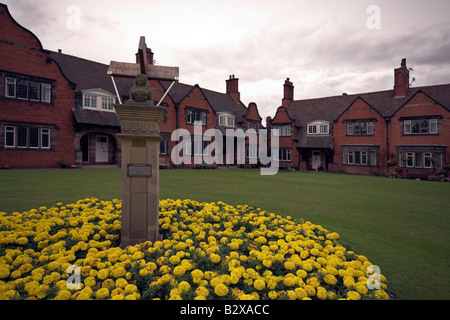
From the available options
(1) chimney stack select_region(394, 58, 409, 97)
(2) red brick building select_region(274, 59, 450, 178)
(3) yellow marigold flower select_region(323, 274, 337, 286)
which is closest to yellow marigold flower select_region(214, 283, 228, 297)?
(3) yellow marigold flower select_region(323, 274, 337, 286)

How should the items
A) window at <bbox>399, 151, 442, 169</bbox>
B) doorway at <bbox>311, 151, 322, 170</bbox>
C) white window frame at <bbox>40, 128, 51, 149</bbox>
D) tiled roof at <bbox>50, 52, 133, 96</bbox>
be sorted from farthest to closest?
doorway at <bbox>311, 151, 322, 170</bbox>, window at <bbox>399, 151, 442, 169</bbox>, tiled roof at <bbox>50, 52, 133, 96</bbox>, white window frame at <bbox>40, 128, 51, 149</bbox>

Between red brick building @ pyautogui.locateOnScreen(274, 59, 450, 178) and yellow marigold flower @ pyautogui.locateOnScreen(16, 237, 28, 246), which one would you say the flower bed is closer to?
yellow marigold flower @ pyautogui.locateOnScreen(16, 237, 28, 246)

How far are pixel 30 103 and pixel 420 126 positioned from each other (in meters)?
38.4

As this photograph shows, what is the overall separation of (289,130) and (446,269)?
34.8 metres

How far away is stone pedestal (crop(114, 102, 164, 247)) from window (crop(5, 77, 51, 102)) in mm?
22674

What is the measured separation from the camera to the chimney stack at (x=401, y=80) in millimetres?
30581

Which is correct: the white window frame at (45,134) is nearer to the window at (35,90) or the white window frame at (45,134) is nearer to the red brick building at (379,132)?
the window at (35,90)

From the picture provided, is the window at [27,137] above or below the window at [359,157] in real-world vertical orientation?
above

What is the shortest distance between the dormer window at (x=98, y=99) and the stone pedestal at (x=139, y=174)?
2222cm

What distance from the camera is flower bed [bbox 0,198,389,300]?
10.9ft

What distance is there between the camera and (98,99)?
26.0m

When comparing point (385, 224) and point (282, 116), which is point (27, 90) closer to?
point (385, 224)

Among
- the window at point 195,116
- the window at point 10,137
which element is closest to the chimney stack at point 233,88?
the window at point 195,116
